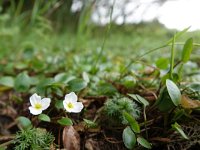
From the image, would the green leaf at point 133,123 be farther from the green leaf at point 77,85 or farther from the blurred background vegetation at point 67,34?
the blurred background vegetation at point 67,34

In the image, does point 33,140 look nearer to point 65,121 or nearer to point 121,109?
point 65,121

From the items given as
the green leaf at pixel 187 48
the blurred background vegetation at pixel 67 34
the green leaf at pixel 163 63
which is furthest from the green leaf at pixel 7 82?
the green leaf at pixel 187 48

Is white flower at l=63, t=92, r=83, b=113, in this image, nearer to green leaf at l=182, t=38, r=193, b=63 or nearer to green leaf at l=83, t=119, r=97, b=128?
green leaf at l=83, t=119, r=97, b=128

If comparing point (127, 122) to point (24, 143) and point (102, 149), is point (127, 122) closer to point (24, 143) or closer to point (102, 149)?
point (102, 149)

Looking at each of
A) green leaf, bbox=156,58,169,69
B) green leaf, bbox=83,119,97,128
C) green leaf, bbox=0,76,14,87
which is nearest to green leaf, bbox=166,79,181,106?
green leaf, bbox=83,119,97,128

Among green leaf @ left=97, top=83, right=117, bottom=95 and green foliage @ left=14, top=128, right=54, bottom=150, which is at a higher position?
green leaf @ left=97, top=83, right=117, bottom=95

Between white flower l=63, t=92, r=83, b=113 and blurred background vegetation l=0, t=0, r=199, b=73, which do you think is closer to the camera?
white flower l=63, t=92, r=83, b=113

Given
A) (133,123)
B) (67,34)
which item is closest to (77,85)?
(133,123)

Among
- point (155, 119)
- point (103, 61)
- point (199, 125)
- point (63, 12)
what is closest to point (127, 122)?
point (155, 119)
